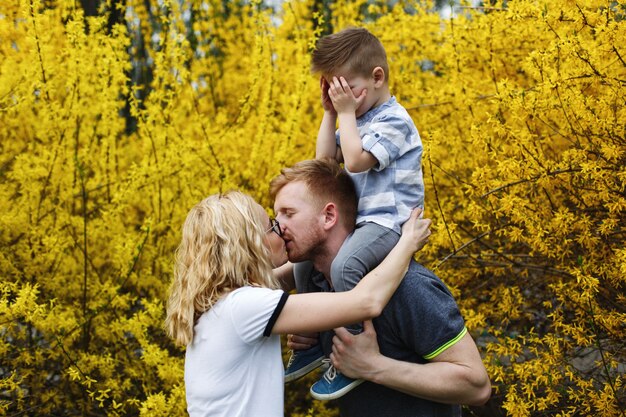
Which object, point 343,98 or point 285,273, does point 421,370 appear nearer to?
point 285,273

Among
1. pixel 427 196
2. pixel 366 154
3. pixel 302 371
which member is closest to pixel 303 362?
pixel 302 371

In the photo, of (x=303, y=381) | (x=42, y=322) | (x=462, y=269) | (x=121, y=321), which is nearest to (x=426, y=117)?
(x=462, y=269)

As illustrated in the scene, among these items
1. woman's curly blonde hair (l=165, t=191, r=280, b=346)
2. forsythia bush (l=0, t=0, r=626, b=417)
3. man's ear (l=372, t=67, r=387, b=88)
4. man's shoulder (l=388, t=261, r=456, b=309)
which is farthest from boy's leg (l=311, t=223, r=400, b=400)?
forsythia bush (l=0, t=0, r=626, b=417)

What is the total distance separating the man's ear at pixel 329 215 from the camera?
2039 mm

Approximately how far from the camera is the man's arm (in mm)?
1869

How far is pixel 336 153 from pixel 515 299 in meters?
1.27

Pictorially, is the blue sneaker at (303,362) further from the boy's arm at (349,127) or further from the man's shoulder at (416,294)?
the boy's arm at (349,127)

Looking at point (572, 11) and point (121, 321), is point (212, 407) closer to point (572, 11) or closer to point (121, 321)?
point (121, 321)

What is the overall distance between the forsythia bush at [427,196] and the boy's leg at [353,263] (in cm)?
73

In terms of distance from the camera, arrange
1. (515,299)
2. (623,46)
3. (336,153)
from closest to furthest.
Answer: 1. (336,153)
2. (623,46)
3. (515,299)

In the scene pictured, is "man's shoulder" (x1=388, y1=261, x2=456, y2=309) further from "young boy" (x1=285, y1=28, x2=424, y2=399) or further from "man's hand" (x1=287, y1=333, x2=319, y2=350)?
"man's hand" (x1=287, y1=333, x2=319, y2=350)

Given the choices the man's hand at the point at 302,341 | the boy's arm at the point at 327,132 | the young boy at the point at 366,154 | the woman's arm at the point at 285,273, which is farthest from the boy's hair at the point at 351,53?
the man's hand at the point at 302,341

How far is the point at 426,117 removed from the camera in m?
4.06

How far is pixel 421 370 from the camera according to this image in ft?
6.16
